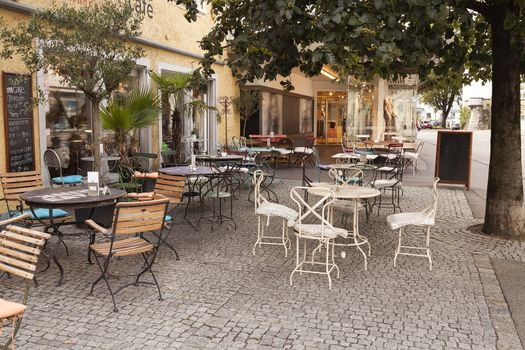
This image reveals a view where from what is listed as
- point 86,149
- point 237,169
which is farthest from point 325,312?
point 86,149

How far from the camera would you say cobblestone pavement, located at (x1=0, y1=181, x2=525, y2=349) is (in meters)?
3.78

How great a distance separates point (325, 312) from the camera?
430 centimetres

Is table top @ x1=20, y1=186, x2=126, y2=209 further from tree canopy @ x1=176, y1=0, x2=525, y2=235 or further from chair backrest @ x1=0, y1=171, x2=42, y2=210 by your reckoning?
tree canopy @ x1=176, y1=0, x2=525, y2=235

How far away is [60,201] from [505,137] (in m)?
5.56

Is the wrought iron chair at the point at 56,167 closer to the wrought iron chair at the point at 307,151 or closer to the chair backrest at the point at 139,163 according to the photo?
the chair backrest at the point at 139,163

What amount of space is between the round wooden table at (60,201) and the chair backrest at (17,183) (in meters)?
0.95

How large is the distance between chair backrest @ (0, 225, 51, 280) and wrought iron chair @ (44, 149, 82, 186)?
4.32 m

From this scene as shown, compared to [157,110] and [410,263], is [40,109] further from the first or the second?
[410,263]

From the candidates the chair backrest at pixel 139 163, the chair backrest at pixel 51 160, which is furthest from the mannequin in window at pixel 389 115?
the chair backrest at pixel 51 160

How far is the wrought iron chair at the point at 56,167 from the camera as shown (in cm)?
796

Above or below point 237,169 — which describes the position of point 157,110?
above

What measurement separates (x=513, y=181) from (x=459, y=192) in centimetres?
428

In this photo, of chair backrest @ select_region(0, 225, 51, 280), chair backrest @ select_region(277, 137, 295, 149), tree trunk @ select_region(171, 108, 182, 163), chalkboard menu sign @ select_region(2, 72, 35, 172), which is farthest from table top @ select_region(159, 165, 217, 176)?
chair backrest @ select_region(277, 137, 295, 149)

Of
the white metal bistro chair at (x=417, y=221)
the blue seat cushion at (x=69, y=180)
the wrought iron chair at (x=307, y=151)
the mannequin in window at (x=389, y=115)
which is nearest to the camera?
the white metal bistro chair at (x=417, y=221)
